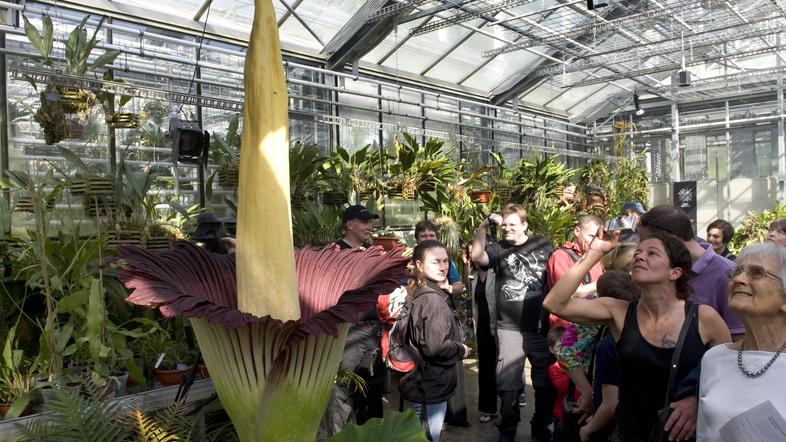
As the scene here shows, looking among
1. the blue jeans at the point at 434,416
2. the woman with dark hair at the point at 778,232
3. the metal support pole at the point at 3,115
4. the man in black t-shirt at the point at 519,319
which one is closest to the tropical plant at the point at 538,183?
the man in black t-shirt at the point at 519,319

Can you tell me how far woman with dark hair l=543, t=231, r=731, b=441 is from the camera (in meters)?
1.57

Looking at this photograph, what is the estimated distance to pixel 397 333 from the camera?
2.75m

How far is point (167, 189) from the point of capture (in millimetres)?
5000

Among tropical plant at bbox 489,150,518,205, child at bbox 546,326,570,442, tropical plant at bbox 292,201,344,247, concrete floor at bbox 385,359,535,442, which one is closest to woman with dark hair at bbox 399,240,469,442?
child at bbox 546,326,570,442

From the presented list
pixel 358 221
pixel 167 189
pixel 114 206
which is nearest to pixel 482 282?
pixel 358 221

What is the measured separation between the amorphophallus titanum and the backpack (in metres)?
1.75

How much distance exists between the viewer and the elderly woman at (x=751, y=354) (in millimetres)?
1268

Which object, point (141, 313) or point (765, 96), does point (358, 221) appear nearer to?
point (141, 313)

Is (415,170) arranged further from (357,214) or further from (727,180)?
(727,180)

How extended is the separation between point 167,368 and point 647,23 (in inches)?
262

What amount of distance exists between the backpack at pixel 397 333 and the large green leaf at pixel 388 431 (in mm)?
1506

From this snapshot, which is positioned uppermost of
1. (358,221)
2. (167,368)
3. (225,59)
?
(225,59)

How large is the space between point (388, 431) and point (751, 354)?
2.68 ft

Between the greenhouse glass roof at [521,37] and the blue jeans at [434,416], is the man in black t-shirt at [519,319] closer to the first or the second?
the blue jeans at [434,416]
